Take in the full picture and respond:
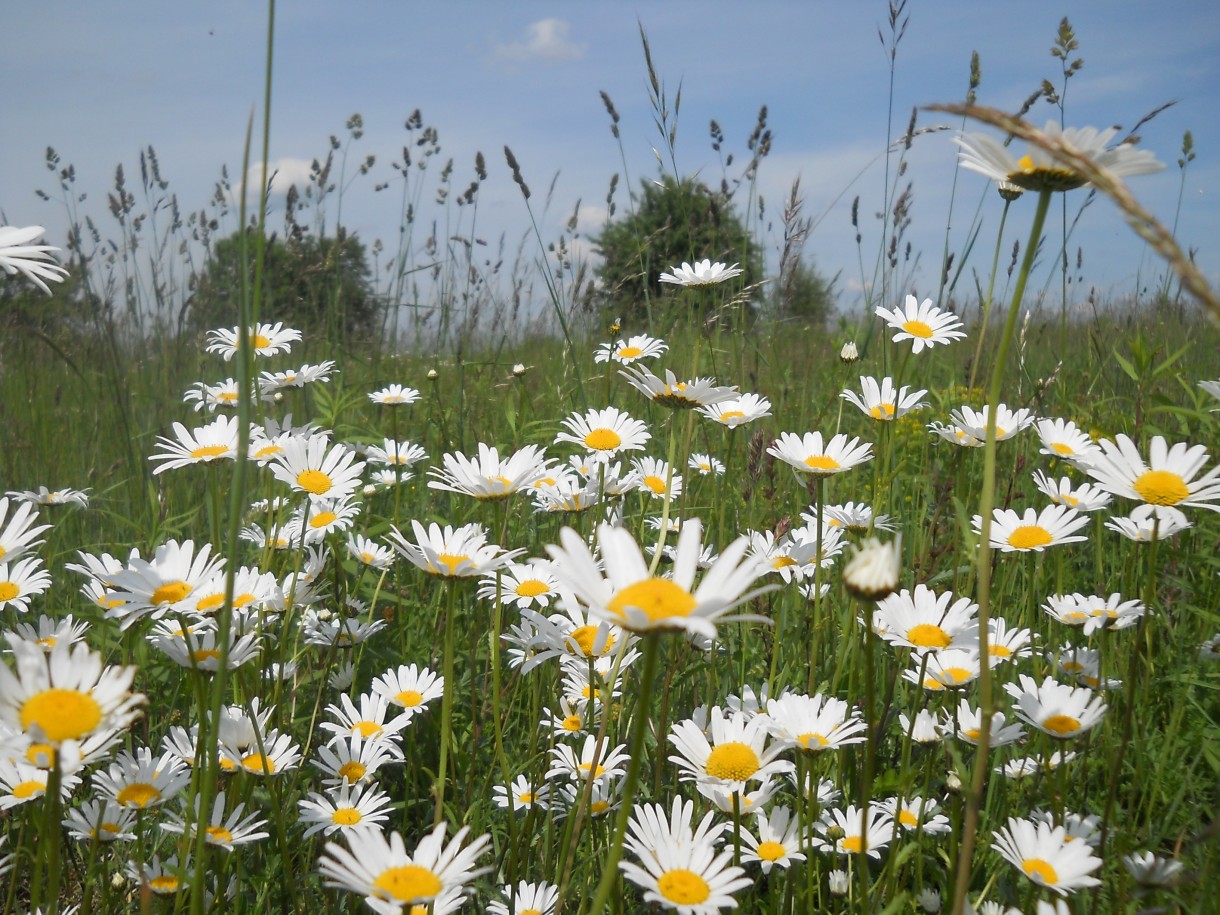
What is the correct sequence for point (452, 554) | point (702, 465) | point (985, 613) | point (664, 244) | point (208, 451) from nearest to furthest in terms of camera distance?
point (985, 613)
point (452, 554)
point (208, 451)
point (702, 465)
point (664, 244)

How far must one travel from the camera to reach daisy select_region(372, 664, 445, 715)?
166cm

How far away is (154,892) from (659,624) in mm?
940

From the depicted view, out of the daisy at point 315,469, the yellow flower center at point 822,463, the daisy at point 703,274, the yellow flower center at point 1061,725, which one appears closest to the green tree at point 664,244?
the daisy at point 703,274

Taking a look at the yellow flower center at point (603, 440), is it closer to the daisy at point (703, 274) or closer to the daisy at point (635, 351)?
the daisy at point (703, 274)

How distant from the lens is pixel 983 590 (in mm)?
855

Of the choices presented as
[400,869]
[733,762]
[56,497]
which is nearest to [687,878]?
[733,762]

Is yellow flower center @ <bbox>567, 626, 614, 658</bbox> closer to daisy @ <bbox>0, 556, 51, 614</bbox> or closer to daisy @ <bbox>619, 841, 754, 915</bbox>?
daisy @ <bbox>619, 841, 754, 915</bbox>

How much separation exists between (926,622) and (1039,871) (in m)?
0.42

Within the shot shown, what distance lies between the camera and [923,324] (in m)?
2.22

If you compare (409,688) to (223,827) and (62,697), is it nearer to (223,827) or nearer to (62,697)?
(223,827)

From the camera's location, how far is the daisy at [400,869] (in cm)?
87

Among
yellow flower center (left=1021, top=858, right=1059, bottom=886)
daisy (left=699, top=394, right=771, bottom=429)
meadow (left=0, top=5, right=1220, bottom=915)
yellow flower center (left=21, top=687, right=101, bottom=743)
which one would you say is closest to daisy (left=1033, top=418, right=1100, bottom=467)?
meadow (left=0, top=5, right=1220, bottom=915)

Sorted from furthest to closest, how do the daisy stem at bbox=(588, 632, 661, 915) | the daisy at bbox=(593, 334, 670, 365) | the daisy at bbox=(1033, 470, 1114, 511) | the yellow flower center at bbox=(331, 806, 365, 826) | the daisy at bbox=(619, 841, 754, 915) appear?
1. the daisy at bbox=(593, 334, 670, 365)
2. the daisy at bbox=(1033, 470, 1114, 511)
3. the yellow flower center at bbox=(331, 806, 365, 826)
4. the daisy at bbox=(619, 841, 754, 915)
5. the daisy stem at bbox=(588, 632, 661, 915)

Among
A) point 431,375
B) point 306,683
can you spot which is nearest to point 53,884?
point 306,683
